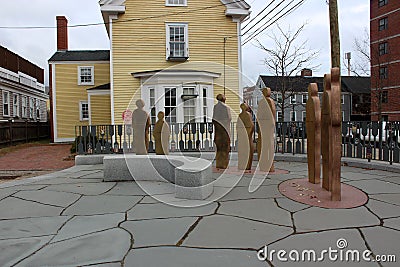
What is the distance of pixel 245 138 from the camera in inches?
300

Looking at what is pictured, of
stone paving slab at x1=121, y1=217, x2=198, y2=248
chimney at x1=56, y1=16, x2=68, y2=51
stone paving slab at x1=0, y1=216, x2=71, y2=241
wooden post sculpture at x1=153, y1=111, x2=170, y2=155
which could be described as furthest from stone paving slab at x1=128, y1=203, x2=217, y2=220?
chimney at x1=56, y1=16, x2=68, y2=51

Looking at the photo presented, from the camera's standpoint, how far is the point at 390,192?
18.3ft

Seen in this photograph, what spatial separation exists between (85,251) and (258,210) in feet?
7.74

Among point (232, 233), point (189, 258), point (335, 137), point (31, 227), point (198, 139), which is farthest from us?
point (198, 139)

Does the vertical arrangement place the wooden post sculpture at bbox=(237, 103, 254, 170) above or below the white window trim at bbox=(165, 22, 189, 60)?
below

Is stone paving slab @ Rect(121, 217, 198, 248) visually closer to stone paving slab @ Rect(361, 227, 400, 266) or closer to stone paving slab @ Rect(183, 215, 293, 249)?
stone paving slab @ Rect(183, 215, 293, 249)

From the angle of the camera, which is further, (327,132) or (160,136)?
(160,136)

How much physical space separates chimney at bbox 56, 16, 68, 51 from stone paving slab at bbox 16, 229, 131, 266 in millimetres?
23914

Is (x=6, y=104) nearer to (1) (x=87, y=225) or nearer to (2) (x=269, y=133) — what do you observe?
(2) (x=269, y=133)

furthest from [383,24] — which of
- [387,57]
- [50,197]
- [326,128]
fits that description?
[50,197]

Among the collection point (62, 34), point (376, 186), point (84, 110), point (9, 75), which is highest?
point (62, 34)

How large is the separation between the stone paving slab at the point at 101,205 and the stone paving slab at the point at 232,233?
144cm

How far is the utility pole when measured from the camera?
32.3 ft

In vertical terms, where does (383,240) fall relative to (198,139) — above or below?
below
